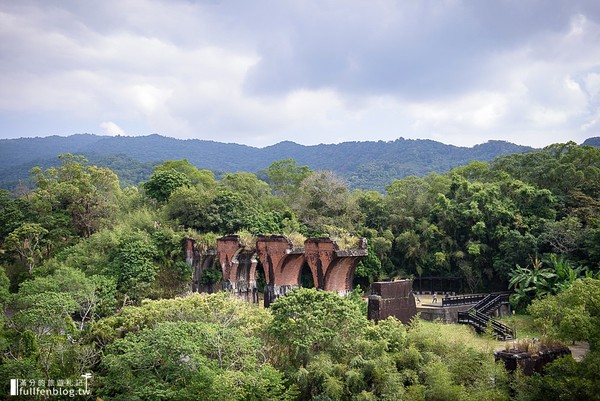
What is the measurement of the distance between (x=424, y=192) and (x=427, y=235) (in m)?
5.73

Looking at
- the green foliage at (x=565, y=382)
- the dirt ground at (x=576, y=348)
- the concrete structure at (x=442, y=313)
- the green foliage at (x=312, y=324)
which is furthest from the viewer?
the concrete structure at (x=442, y=313)

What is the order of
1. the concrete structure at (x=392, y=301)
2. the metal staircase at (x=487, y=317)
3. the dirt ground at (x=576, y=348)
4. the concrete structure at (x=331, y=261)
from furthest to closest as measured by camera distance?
the concrete structure at (x=331, y=261)
the metal staircase at (x=487, y=317)
the dirt ground at (x=576, y=348)
the concrete structure at (x=392, y=301)

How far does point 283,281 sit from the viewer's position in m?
25.7

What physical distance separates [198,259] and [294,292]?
1379 centimetres

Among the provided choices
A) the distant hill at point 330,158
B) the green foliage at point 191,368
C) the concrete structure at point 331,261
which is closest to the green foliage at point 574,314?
the concrete structure at point 331,261

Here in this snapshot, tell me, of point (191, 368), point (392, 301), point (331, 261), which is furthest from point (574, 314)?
point (191, 368)

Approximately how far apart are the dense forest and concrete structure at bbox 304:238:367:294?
3.32ft

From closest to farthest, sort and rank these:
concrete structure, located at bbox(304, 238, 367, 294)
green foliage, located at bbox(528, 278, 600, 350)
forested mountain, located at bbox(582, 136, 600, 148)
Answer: green foliage, located at bbox(528, 278, 600, 350)
concrete structure, located at bbox(304, 238, 367, 294)
forested mountain, located at bbox(582, 136, 600, 148)

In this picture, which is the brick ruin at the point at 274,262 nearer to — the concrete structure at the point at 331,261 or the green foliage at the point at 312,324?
the concrete structure at the point at 331,261

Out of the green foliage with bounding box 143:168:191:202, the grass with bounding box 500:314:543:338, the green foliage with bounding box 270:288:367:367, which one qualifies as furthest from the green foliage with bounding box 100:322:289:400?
the green foliage with bounding box 143:168:191:202

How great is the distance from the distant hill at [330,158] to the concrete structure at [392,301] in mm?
67876

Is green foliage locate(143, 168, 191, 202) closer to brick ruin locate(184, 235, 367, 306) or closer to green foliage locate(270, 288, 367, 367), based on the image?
brick ruin locate(184, 235, 367, 306)

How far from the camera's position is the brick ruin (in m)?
23.0

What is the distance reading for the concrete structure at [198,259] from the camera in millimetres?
28109
